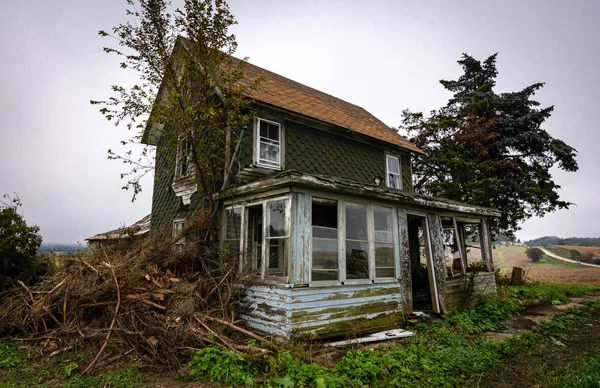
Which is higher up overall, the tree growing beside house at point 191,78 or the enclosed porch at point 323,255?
the tree growing beside house at point 191,78

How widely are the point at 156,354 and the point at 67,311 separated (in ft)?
7.93

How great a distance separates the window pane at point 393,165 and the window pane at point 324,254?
686 cm

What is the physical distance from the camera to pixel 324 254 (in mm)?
6719

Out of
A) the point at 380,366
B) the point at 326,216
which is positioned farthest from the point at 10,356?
the point at 326,216

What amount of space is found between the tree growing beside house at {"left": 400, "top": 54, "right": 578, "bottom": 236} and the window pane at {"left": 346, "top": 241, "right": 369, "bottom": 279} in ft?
42.3

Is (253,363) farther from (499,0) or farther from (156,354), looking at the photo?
(499,0)

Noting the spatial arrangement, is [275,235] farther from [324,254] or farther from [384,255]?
[384,255]

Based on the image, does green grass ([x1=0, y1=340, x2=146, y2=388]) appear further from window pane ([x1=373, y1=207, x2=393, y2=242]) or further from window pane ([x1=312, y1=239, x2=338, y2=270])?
window pane ([x1=373, y1=207, x2=393, y2=242])

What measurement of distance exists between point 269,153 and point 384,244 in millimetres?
4115

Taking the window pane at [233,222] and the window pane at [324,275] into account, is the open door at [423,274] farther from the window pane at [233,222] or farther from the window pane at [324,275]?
the window pane at [233,222]

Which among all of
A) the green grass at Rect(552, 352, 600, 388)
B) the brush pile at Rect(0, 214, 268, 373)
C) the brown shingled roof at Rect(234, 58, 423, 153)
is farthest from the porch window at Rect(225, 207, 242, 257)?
the green grass at Rect(552, 352, 600, 388)

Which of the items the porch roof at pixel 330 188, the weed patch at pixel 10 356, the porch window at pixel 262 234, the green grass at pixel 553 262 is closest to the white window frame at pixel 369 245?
the porch roof at pixel 330 188

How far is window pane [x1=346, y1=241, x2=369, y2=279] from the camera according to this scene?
23.2ft

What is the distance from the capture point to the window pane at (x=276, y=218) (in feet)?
22.8
